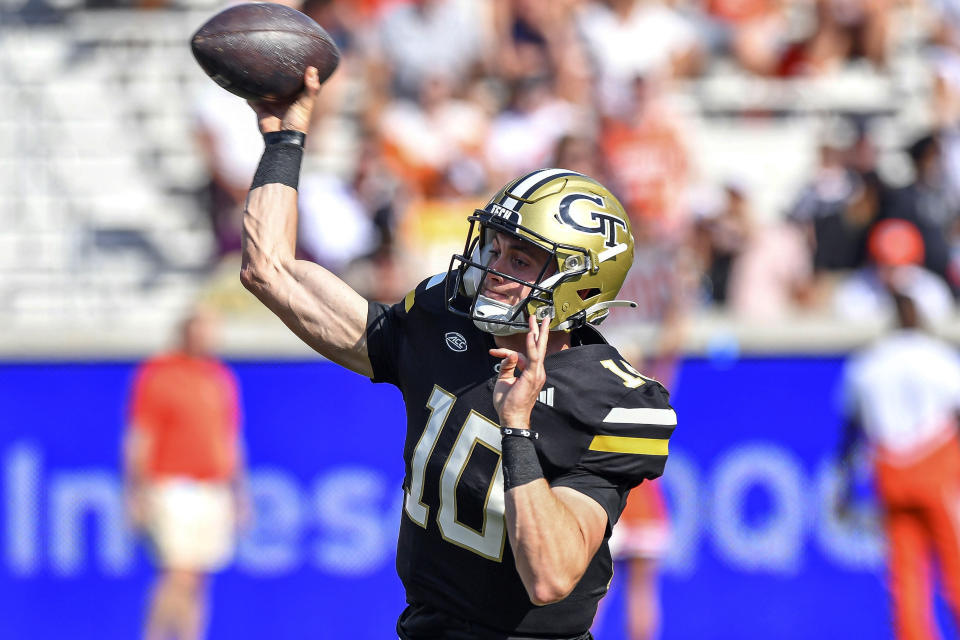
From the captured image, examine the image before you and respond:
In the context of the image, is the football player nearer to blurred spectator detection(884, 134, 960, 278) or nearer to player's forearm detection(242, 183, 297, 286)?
player's forearm detection(242, 183, 297, 286)

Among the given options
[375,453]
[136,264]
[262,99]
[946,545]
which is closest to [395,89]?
[136,264]

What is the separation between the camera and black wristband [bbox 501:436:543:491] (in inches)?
112

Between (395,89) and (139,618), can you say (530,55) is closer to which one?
(395,89)

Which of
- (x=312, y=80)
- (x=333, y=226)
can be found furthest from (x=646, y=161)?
(x=312, y=80)

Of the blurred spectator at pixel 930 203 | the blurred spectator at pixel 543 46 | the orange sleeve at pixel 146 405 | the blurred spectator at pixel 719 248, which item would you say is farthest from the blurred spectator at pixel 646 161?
the orange sleeve at pixel 146 405

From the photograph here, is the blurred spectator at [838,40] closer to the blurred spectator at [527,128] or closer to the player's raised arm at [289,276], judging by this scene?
the blurred spectator at [527,128]

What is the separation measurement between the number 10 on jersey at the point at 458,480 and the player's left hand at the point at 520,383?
0.14 meters

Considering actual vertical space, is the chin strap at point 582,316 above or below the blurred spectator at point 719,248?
below

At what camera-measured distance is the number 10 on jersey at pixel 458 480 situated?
3041mm

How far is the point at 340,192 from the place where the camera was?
8484mm

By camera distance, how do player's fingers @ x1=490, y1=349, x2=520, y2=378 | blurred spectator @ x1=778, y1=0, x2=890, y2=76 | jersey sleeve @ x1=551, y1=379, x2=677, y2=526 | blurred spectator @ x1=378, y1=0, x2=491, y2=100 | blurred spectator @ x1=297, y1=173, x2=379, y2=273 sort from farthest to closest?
blurred spectator @ x1=778, y1=0, x2=890, y2=76 → blurred spectator @ x1=378, y1=0, x2=491, y2=100 → blurred spectator @ x1=297, y1=173, x2=379, y2=273 → jersey sleeve @ x1=551, y1=379, x2=677, y2=526 → player's fingers @ x1=490, y1=349, x2=520, y2=378

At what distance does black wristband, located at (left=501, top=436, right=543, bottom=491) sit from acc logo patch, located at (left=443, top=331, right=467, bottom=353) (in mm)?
366

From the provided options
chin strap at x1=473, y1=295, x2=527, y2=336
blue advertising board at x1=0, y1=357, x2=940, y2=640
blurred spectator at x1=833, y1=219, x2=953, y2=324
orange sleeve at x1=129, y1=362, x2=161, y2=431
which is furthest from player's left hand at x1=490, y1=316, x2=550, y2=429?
blurred spectator at x1=833, y1=219, x2=953, y2=324

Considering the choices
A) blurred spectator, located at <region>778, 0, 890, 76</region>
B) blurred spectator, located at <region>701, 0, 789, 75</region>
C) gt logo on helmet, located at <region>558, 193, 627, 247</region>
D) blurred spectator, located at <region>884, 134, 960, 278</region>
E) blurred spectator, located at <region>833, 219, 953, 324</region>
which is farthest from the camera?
blurred spectator, located at <region>701, 0, 789, 75</region>
